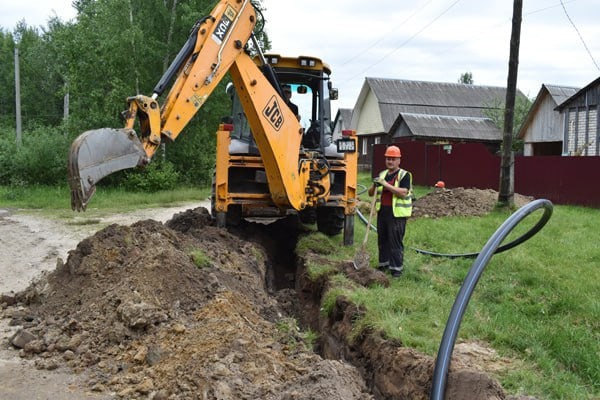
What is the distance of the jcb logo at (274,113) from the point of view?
7516 mm

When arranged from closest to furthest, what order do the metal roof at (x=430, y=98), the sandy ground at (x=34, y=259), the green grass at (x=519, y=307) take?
the sandy ground at (x=34, y=259), the green grass at (x=519, y=307), the metal roof at (x=430, y=98)

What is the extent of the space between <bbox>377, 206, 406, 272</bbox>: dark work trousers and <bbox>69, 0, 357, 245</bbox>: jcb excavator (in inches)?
51.9

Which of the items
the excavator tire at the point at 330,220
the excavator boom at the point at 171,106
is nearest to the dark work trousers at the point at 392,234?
the excavator tire at the point at 330,220

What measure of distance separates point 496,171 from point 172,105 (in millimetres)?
15690

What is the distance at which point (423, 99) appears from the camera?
39.7m

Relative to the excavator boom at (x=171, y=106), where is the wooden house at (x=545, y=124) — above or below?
above

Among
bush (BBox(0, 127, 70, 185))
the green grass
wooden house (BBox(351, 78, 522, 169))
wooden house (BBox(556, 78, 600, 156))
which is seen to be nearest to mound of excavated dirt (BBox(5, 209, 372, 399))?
the green grass

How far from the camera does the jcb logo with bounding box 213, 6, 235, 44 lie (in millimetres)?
6656

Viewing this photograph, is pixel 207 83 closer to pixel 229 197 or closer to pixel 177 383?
pixel 229 197

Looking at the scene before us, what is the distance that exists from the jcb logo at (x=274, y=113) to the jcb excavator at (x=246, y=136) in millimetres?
13

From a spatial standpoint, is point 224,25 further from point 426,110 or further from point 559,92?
point 426,110

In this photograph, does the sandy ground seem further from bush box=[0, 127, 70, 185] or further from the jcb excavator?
bush box=[0, 127, 70, 185]

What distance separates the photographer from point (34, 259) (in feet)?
29.7

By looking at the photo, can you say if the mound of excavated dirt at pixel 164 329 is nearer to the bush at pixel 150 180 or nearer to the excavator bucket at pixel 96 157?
the excavator bucket at pixel 96 157
